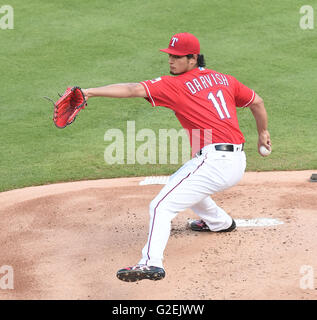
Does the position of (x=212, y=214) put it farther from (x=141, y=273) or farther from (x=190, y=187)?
(x=141, y=273)

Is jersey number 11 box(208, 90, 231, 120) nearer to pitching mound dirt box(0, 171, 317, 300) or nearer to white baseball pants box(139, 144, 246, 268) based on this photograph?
white baseball pants box(139, 144, 246, 268)

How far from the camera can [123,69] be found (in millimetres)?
11945

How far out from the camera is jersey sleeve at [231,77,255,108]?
554cm

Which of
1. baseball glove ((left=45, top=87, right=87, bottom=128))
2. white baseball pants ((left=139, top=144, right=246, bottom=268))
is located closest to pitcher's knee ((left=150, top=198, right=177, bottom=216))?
white baseball pants ((left=139, top=144, right=246, bottom=268))

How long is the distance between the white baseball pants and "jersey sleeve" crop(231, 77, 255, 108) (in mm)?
493

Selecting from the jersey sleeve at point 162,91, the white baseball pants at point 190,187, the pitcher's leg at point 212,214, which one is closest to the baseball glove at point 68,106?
the jersey sleeve at point 162,91

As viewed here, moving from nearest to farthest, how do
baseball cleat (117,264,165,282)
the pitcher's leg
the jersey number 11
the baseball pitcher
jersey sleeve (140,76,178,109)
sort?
baseball cleat (117,264,165,282), the baseball pitcher, jersey sleeve (140,76,178,109), the jersey number 11, the pitcher's leg

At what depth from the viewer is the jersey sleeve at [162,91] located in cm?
513

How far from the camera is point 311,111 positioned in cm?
1041

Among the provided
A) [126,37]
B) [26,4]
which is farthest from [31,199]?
[26,4]

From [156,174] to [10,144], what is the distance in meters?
2.61

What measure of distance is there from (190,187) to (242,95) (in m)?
1.04

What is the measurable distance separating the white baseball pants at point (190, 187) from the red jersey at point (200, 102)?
114mm

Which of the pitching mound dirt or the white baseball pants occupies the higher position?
the white baseball pants
